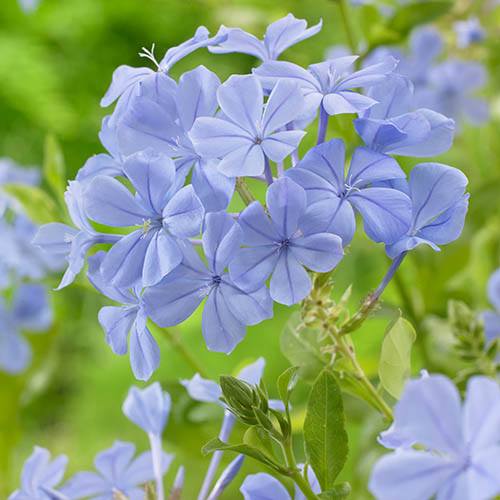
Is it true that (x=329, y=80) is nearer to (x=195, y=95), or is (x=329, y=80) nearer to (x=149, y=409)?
(x=195, y=95)

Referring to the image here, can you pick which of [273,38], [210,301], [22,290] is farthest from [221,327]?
[22,290]

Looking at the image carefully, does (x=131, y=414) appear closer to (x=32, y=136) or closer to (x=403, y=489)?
(x=403, y=489)

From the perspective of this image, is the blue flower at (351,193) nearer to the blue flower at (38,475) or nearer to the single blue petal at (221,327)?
the single blue petal at (221,327)

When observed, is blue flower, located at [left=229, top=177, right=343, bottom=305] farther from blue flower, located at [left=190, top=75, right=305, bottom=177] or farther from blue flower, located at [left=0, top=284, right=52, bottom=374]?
blue flower, located at [left=0, top=284, right=52, bottom=374]

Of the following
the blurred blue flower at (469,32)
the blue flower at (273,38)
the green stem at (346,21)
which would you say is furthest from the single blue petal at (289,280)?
the blurred blue flower at (469,32)

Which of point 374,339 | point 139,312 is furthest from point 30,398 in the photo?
point 139,312
